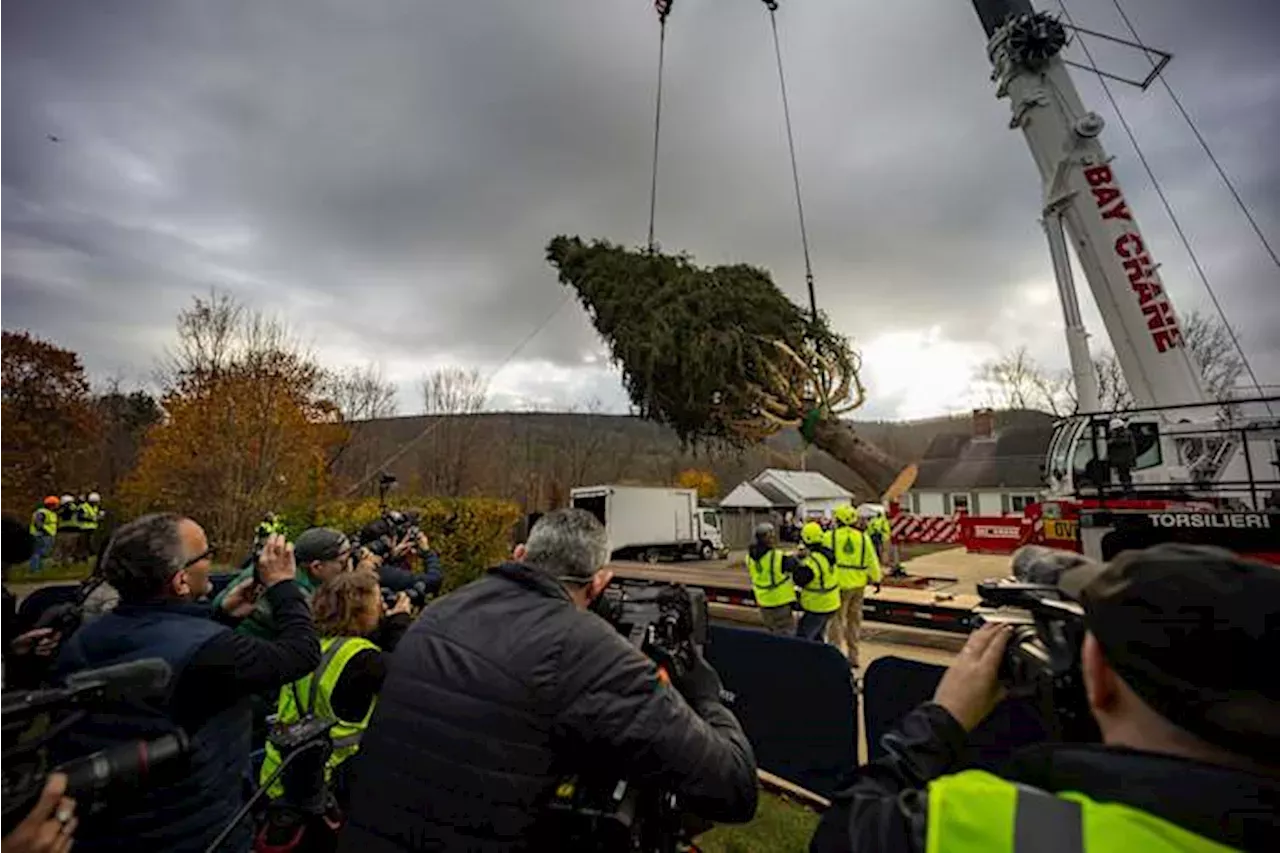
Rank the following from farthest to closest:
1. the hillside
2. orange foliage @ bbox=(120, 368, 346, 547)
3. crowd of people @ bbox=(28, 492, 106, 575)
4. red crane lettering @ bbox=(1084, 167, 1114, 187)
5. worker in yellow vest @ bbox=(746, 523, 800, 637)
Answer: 1. the hillside
2. orange foliage @ bbox=(120, 368, 346, 547)
3. crowd of people @ bbox=(28, 492, 106, 575)
4. red crane lettering @ bbox=(1084, 167, 1114, 187)
5. worker in yellow vest @ bbox=(746, 523, 800, 637)

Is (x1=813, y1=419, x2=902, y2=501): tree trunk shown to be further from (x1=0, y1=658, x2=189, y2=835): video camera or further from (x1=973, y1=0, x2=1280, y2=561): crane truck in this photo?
(x1=0, y1=658, x2=189, y2=835): video camera

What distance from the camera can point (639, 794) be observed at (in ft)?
4.98

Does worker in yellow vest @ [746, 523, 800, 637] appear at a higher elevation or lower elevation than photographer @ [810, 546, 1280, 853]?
lower

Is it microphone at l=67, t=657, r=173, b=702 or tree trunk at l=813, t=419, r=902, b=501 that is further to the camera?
tree trunk at l=813, t=419, r=902, b=501

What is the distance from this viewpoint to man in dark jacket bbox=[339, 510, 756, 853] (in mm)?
1444

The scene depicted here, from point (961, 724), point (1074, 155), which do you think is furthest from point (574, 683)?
point (1074, 155)

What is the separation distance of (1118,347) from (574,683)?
959 centimetres

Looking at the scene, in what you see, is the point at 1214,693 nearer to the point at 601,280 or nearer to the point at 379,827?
the point at 379,827

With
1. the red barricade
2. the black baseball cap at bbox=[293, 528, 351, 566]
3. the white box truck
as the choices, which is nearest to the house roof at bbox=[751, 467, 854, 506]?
the white box truck

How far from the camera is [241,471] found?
16906 millimetres

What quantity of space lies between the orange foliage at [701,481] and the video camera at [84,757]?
4981cm

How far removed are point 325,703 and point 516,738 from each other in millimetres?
1508

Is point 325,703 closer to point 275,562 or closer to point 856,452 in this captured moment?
point 275,562

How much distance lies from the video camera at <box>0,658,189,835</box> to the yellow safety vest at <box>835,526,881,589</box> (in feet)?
23.2
